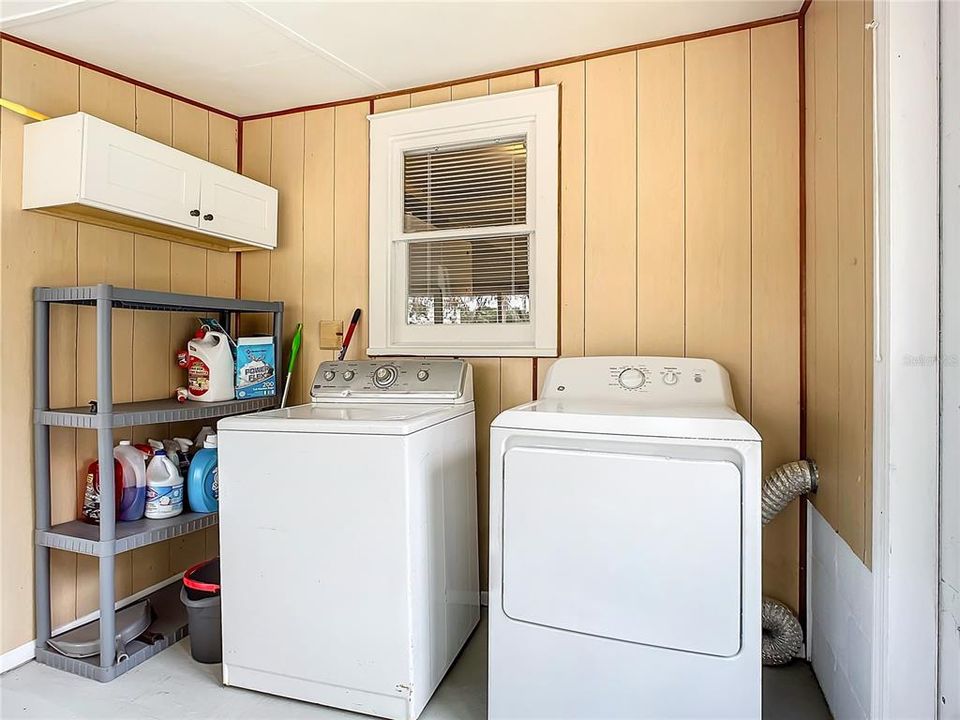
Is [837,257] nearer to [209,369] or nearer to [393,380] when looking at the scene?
[393,380]

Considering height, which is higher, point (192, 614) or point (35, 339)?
point (35, 339)

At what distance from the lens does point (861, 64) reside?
1.35 m

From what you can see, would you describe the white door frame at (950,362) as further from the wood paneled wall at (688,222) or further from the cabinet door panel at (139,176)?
the cabinet door panel at (139,176)

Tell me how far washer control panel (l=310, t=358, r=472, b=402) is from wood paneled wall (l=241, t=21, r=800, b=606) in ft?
0.87

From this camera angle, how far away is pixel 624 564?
146 cm

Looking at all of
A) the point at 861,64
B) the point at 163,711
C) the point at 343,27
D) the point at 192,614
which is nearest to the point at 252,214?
the point at 343,27

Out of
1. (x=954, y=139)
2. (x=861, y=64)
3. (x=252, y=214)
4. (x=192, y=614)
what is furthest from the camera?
(x=252, y=214)

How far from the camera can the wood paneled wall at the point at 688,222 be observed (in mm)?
2027

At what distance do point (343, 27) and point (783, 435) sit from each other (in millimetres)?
2136

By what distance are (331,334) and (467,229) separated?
81cm

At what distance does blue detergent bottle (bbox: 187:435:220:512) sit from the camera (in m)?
2.28

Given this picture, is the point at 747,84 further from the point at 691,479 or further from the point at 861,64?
the point at 691,479

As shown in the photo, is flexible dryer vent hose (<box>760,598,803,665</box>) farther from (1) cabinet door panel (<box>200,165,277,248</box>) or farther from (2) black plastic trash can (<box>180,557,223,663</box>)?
(1) cabinet door panel (<box>200,165,277,248</box>)

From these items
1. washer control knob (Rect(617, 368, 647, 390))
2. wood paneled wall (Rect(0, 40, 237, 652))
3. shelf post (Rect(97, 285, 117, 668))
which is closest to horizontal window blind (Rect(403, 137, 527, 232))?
washer control knob (Rect(617, 368, 647, 390))
